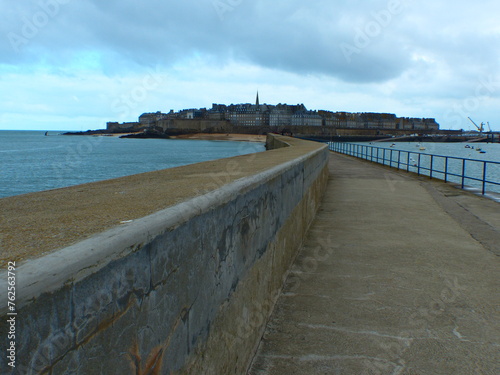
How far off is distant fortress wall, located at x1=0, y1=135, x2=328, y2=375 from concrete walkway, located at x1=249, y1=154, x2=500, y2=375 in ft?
1.82

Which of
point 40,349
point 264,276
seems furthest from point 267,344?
point 40,349

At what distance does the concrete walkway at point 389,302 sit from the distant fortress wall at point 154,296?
0.55 metres

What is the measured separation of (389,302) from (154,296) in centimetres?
329

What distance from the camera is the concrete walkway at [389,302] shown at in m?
3.39

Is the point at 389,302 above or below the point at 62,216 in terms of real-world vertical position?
below

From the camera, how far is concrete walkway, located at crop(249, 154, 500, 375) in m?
3.39

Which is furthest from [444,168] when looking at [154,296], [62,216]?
[154,296]

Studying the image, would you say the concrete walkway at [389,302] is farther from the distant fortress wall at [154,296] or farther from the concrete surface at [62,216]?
the concrete surface at [62,216]

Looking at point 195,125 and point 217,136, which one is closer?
point 217,136

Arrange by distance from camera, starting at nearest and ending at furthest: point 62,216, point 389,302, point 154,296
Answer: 1. point 154,296
2. point 62,216
3. point 389,302

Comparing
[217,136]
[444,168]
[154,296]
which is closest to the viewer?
[154,296]

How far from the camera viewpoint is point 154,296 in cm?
171

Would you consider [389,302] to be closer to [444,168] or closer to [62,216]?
[62,216]

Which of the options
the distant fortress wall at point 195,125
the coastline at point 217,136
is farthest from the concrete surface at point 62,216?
the distant fortress wall at point 195,125
